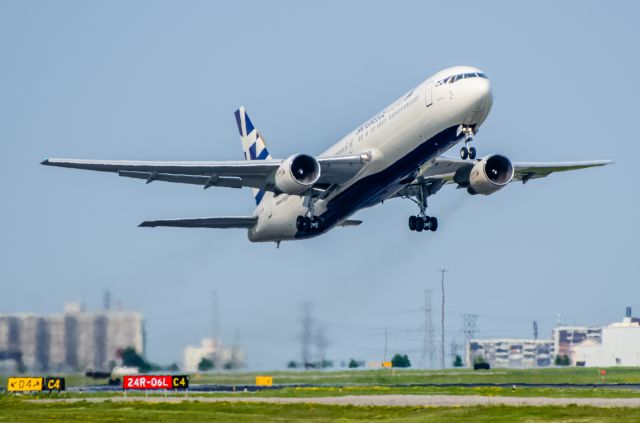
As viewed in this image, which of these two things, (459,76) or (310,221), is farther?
(310,221)

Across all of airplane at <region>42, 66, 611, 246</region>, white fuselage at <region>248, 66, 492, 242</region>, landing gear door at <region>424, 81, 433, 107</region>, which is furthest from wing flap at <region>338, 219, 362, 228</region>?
landing gear door at <region>424, 81, 433, 107</region>

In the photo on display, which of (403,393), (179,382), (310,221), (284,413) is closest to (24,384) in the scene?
(179,382)

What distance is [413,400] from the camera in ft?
179

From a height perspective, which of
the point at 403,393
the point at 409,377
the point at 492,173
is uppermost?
the point at 492,173

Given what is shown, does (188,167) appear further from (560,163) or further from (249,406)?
(560,163)

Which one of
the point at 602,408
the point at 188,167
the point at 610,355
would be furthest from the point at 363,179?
the point at 610,355

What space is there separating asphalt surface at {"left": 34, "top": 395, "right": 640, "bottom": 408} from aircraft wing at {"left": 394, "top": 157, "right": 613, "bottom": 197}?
36.4 ft

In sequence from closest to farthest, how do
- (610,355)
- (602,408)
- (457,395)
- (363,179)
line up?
(602,408), (363,179), (457,395), (610,355)

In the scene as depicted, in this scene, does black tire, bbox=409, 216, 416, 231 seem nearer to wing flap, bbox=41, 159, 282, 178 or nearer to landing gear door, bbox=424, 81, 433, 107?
wing flap, bbox=41, 159, 282, 178

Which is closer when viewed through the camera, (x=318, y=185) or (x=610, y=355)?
(x=318, y=185)

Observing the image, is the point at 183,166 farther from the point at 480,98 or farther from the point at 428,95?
the point at 480,98

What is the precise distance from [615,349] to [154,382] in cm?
8464

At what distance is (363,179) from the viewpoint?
181 ft

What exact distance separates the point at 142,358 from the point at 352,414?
2353cm
